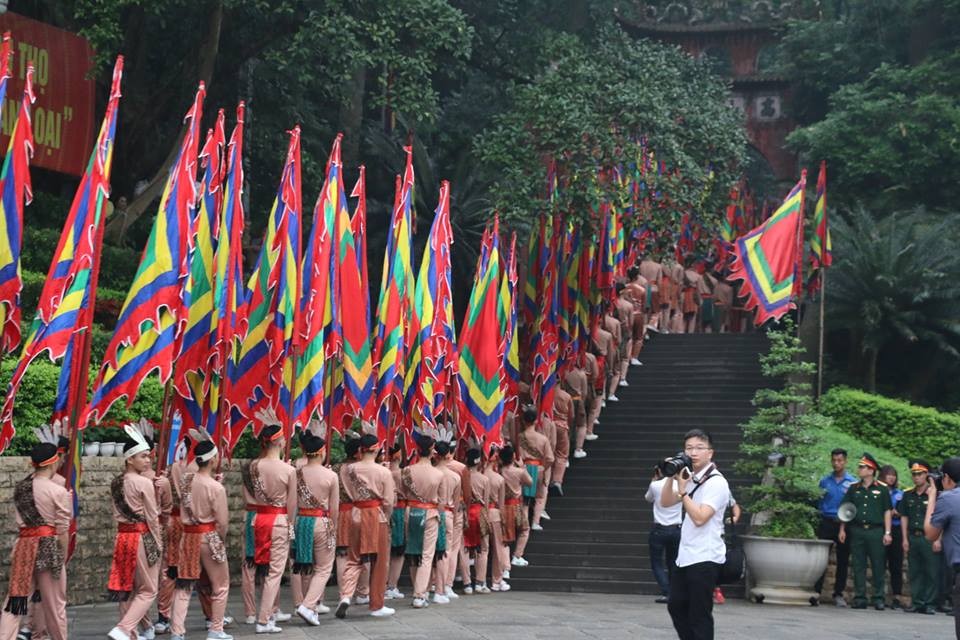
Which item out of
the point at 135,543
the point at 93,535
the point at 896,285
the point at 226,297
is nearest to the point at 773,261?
the point at 896,285

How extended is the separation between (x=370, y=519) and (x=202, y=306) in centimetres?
251

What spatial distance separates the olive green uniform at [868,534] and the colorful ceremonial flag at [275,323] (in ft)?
22.2

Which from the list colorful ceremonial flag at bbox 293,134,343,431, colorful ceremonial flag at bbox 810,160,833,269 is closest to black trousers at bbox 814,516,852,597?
colorful ceremonial flag at bbox 293,134,343,431

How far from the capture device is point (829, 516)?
17844 mm

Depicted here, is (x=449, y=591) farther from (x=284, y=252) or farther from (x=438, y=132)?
(x=438, y=132)

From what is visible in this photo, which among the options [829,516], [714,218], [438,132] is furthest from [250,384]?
[438,132]

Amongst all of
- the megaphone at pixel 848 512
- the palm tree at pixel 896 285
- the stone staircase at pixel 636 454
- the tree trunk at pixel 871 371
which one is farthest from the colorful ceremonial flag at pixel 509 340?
the tree trunk at pixel 871 371

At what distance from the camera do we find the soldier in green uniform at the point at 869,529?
17.2 metres

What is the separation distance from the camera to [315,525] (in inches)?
525

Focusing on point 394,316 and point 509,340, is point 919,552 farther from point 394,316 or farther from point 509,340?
point 394,316

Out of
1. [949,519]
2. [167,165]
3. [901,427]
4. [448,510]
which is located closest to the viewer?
[949,519]

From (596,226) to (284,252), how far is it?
9194mm

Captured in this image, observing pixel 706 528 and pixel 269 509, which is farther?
pixel 269 509

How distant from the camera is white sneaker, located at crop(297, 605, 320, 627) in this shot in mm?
13062
